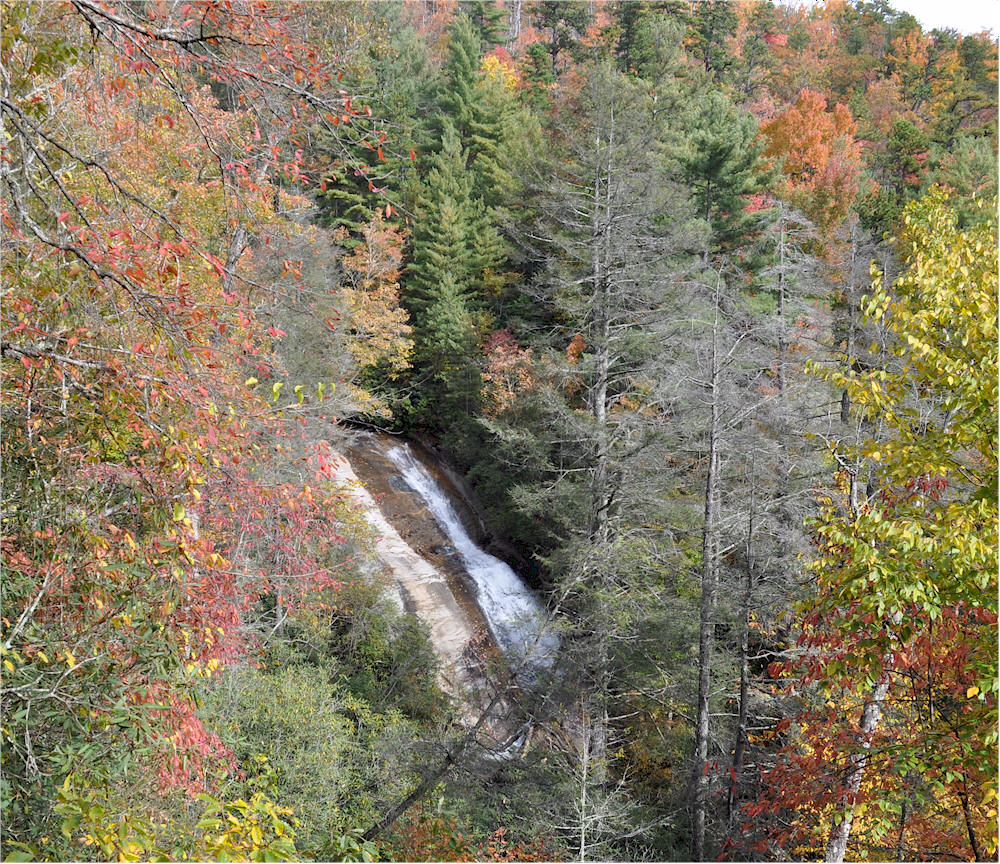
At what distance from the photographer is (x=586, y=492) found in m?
14.6

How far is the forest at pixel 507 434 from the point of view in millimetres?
3732

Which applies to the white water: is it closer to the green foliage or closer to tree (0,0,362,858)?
tree (0,0,362,858)

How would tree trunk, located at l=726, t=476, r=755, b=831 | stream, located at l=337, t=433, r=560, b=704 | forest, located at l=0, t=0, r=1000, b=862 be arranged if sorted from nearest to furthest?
forest, located at l=0, t=0, r=1000, b=862 → tree trunk, located at l=726, t=476, r=755, b=831 → stream, located at l=337, t=433, r=560, b=704

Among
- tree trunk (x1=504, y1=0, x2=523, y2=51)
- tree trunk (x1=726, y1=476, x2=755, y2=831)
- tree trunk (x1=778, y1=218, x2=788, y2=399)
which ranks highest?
tree trunk (x1=504, y1=0, x2=523, y2=51)

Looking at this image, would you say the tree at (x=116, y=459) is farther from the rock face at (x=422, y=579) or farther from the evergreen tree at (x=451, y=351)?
the evergreen tree at (x=451, y=351)

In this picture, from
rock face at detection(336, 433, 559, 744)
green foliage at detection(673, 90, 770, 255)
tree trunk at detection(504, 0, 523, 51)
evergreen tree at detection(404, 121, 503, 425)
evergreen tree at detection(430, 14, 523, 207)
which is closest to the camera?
rock face at detection(336, 433, 559, 744)

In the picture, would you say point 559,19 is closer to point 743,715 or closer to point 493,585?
point 493,585

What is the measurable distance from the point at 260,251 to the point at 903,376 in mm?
15177

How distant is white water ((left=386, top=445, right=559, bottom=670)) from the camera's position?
52.0 ft

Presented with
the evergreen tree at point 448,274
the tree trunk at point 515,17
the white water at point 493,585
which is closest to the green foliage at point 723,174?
the evergreen tree at point 448,274

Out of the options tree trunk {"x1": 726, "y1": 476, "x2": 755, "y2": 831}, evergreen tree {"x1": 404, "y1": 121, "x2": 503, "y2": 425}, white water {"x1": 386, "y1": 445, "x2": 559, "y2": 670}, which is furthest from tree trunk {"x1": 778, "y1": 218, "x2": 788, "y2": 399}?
evergreen tree {"x1": 404, "y1": 121, "x2": 503, "y2": 425}

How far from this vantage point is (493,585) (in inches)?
739

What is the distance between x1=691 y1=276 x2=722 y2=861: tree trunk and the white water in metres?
3.25

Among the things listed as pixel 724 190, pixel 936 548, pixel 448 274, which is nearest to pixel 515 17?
pixel 448 274
